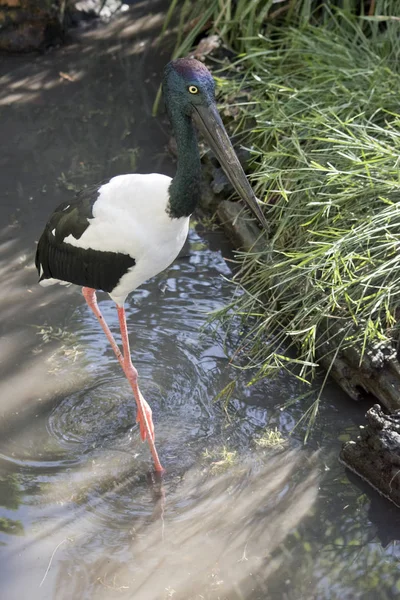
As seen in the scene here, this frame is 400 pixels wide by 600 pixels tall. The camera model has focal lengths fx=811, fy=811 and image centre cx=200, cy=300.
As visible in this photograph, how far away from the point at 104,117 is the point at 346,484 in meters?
3.97

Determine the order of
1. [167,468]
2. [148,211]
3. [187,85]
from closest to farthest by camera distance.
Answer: [187,85] → [148,211] → [167,468]

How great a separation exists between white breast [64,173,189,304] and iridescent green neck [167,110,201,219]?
4 centimetres

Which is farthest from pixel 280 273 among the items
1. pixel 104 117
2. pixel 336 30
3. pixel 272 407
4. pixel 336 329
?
pixel 104 117

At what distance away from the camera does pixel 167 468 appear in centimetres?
353

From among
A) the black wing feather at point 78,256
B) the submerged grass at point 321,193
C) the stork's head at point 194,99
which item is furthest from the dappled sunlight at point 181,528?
the stork's head at point 194,99

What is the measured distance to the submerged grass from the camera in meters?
3.63

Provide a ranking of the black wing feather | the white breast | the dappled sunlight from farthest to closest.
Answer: the black wing feather < the white breast < the dappled sunlight

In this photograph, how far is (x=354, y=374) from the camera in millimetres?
3723

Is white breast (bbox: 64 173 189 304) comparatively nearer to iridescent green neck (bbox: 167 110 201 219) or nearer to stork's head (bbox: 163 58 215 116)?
iridescent green neck (bbox: 167 110 201 219)

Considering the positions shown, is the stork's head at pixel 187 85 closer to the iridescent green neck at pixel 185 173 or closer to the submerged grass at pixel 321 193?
the iridescent green neck at pixel 185 173

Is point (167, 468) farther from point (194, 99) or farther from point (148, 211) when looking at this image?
point (194, 99)

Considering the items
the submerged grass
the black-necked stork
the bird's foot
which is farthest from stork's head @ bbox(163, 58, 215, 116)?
the bird's foot

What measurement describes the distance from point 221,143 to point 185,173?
0.22 metres

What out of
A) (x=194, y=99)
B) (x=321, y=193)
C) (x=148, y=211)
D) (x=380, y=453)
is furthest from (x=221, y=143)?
(x=380, y=453)
